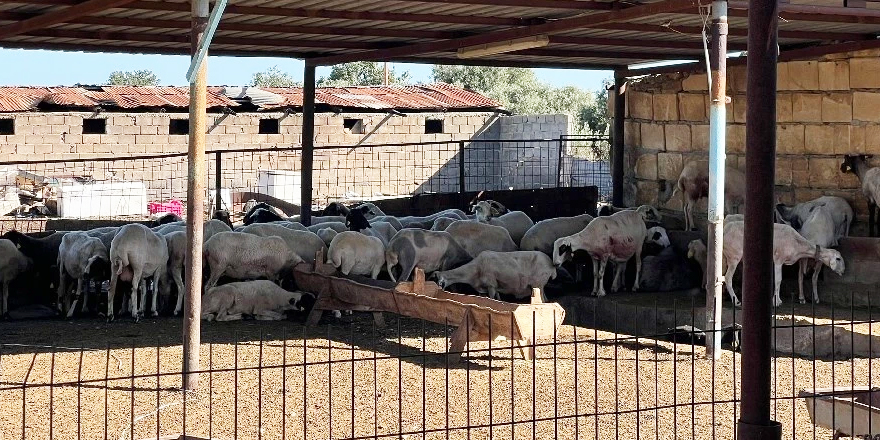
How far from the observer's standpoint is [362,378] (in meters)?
10.2

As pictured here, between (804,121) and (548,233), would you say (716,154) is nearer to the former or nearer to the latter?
(548,233)

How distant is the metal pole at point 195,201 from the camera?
30.5ft

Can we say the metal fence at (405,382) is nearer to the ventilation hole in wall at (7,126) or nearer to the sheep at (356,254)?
the sheep at (356,254)

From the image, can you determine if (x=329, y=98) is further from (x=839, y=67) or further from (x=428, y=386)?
(x=428, y=386)

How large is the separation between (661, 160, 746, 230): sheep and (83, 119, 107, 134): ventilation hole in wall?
15352mm

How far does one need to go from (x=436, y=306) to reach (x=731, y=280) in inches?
155

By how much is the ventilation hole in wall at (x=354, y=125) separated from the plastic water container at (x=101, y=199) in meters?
6.26

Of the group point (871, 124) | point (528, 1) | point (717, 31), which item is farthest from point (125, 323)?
point (871, 124)

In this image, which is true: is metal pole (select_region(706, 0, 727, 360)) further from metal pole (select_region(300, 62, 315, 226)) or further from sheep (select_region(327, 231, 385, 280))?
metal pole (select_region(300, 62, 315, 226))

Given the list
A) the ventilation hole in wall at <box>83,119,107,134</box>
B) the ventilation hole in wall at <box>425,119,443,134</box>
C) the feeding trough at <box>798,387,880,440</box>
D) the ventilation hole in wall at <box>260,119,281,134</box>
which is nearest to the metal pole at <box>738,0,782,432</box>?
the feeding trough at <box>798,387,880,440</box>

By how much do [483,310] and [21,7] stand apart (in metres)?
5.55

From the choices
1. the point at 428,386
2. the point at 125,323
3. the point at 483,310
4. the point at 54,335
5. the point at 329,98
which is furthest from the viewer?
the point at 329,98

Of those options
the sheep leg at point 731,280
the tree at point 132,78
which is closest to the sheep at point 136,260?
the sheep leg at point 731,280

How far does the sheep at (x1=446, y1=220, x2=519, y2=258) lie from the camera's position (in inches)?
604
